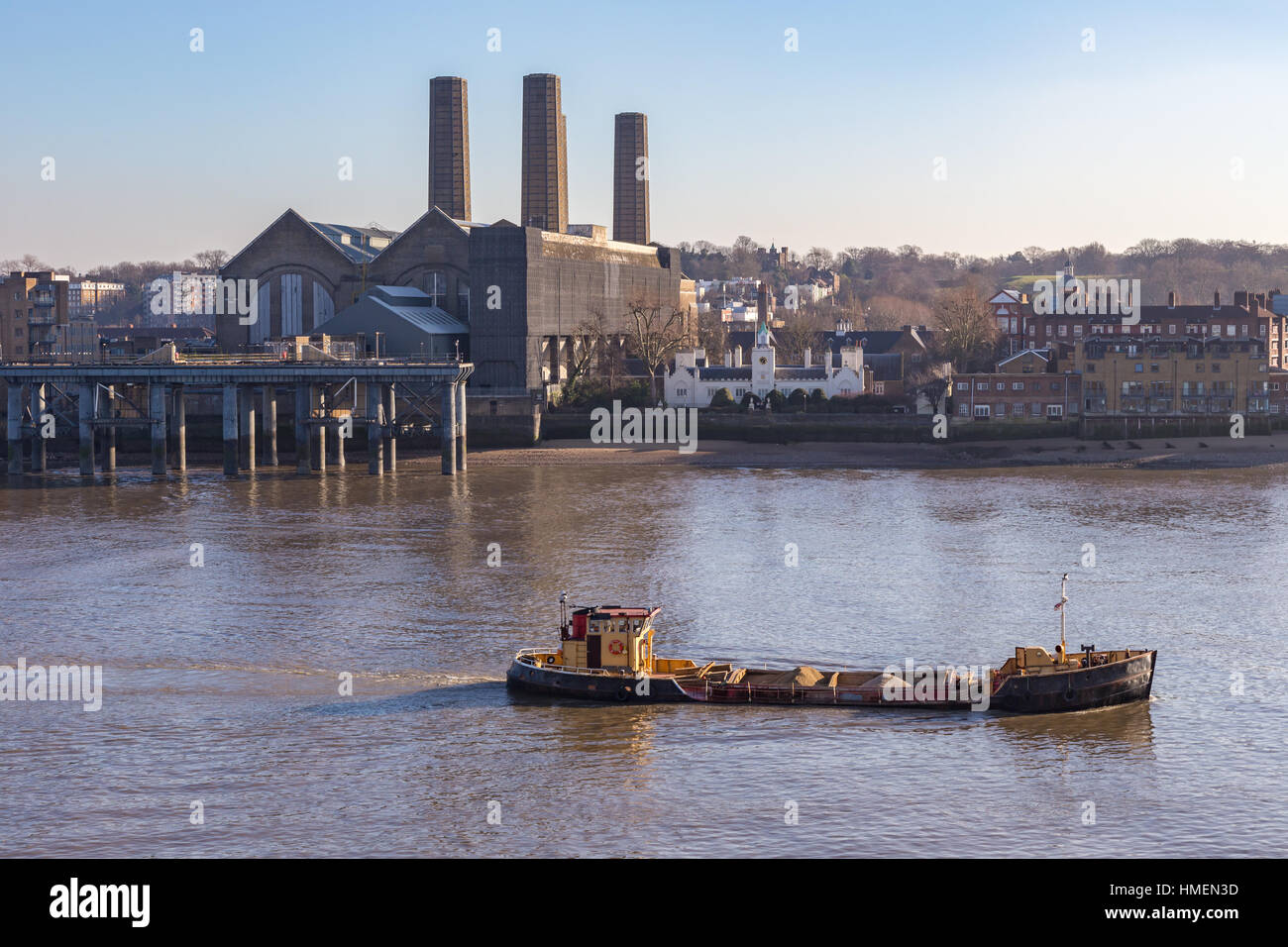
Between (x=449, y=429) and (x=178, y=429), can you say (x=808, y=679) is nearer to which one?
(x=449, y=429)

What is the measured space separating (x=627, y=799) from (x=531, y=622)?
16.6 meters

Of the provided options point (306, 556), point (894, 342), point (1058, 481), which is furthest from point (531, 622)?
point (894, 342)

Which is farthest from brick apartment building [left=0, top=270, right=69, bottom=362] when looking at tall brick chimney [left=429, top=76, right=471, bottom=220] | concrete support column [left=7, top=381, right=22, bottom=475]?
concrete support column [left=7, top=381, right=22, bottom=475]

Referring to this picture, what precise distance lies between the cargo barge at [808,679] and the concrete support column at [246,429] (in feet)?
187

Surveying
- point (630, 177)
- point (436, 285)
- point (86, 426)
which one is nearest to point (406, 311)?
point (436, 285)

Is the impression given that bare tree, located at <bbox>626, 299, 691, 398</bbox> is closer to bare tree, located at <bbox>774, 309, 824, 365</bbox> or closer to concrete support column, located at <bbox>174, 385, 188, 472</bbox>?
bare tree, located at <bbox>774, 309, 824, 365</bbox>

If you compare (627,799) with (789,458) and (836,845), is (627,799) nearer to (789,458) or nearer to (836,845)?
(836,845)

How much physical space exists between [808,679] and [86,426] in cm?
6535

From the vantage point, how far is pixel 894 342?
5743 inches

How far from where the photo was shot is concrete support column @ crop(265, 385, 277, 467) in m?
96.6

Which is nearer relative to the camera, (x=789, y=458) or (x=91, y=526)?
(x=91, y=526)

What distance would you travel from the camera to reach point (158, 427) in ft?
298

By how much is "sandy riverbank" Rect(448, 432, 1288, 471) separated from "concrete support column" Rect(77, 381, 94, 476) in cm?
2123

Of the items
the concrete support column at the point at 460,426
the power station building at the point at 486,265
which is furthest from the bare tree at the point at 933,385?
the concrete support column at the point at 460,426
